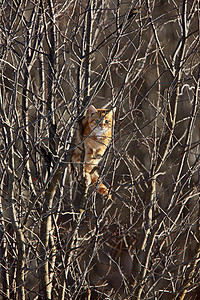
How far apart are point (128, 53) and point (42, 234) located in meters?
2.16

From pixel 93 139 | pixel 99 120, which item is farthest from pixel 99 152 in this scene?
pixel 99 120

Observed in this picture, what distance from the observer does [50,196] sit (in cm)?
197

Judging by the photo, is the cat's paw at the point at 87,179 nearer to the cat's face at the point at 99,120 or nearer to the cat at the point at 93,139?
the cat at the point at 93,139

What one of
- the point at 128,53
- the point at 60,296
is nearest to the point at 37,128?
the point at 60,296

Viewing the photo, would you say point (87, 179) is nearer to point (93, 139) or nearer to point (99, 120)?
point (93, 139)

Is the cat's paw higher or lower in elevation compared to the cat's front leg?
lower

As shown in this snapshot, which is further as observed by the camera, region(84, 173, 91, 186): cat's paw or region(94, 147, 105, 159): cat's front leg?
region(94, 147, 105, 159): cat's front leg

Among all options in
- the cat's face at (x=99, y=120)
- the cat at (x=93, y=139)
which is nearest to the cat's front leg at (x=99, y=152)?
the cat at (x=93, y=139)

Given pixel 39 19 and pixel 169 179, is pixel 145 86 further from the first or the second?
pixel 39 19

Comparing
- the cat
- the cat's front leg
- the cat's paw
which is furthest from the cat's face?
the cat's paw

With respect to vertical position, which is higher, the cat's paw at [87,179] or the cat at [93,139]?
the cat at [93,139]

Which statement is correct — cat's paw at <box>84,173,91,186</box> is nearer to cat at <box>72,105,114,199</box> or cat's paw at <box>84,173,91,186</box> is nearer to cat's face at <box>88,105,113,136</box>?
cat at <box>72,105,114,199</box>

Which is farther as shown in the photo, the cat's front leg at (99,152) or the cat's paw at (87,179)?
the cat's front leg at (99,152)

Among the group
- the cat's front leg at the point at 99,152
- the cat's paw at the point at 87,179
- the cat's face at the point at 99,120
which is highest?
the cat's face at the point at 99,120
